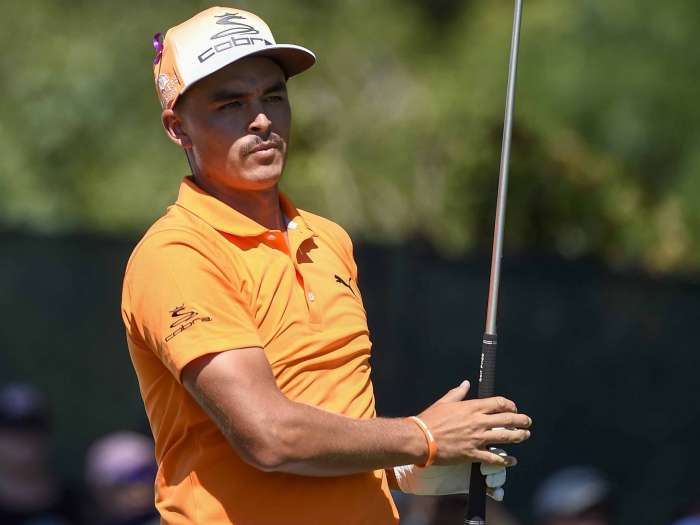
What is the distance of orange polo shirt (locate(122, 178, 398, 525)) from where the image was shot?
8.15ft

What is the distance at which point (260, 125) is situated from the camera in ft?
8.90

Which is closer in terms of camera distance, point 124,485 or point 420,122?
point 124,485

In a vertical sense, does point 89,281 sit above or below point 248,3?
below

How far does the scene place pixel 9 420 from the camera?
555cm

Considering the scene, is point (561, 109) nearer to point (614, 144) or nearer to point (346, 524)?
point (614, 144)

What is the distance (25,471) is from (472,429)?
11.4ft

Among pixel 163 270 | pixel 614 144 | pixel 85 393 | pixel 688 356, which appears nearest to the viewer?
pixel 163 270

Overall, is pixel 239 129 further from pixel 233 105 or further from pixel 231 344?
pixel 231 344

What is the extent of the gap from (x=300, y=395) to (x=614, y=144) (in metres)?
6.09

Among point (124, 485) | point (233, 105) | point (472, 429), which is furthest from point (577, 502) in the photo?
point (233, 105)

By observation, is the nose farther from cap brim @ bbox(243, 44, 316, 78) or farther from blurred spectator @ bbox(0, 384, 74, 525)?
blurred spectator @ bbox(0, 384, 74, 525)

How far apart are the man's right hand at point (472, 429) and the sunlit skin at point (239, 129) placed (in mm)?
613

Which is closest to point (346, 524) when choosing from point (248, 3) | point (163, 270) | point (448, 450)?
point (448, 450)

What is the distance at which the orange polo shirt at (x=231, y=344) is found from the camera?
2.48 metres
